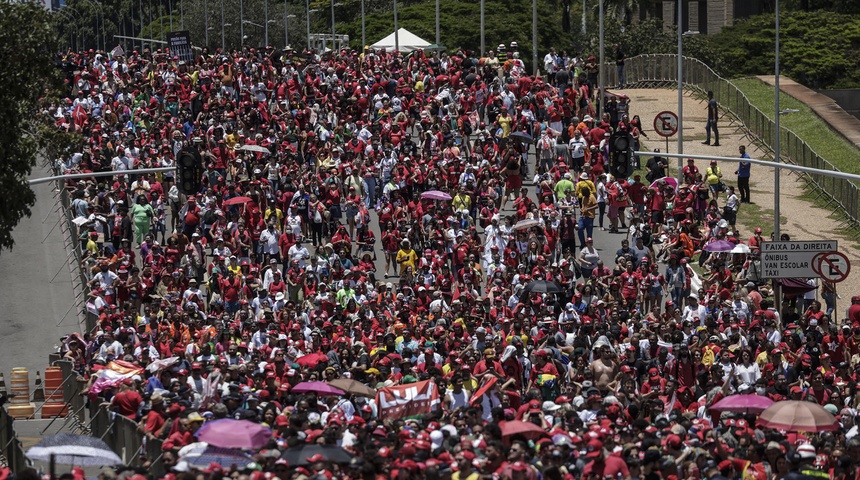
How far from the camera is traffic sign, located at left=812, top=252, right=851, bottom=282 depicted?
1133 inches

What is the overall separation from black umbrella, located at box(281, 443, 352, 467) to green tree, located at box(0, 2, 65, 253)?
10890 mm

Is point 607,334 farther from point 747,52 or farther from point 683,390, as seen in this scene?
point 747,52

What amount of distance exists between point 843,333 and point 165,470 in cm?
1320

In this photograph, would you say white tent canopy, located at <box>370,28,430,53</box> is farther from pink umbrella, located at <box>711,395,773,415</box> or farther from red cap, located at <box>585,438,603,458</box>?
red cap, located at <box>585,438,603,458</box>

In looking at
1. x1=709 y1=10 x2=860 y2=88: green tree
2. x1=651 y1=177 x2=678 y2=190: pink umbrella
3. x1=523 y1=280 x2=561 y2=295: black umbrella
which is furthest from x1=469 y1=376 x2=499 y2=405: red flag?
x1=709 y1=10 x2=860 y2=88: green tree

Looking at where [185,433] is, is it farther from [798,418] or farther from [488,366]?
[798,418]

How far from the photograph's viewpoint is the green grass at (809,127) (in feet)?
173

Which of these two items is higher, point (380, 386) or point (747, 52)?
point (747, 52)

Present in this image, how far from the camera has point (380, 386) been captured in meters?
21.2

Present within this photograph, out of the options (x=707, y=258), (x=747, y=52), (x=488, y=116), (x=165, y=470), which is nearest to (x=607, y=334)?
(x=707, y=258)

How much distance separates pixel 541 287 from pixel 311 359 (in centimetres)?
635

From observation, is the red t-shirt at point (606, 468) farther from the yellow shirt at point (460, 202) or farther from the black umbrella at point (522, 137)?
the black umbrella at point (522, 137)

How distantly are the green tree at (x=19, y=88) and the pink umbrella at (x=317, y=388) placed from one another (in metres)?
7.42

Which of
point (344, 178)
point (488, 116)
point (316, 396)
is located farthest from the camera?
point (488, 116)
